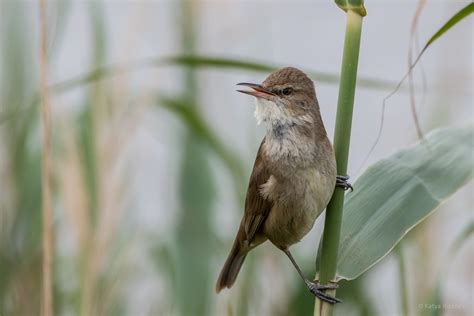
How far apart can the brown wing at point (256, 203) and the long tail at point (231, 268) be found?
114 mm

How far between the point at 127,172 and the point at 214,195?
0.48 metres

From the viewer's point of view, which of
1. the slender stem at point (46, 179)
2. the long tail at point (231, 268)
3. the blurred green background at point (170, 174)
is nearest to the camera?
the slender stem at point (46, 179)

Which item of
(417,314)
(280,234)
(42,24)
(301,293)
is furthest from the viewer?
(301,293)

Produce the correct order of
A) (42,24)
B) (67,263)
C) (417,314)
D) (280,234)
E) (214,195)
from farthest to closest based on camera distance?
(67,263)
(214,195)
(417,314)
(280,234)
(42,24)

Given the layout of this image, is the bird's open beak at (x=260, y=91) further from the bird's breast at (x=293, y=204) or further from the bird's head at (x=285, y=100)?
the bird's breast at (x=293, y=204)

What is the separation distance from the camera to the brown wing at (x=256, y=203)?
2.85m

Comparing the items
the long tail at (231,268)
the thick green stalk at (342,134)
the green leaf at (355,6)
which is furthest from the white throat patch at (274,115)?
the green leaf at (355,6)

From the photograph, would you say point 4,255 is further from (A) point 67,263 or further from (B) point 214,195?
(B) point 214,195

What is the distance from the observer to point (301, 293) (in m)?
3.42

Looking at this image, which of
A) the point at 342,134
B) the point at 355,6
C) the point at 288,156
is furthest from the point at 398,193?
the point at 288,156

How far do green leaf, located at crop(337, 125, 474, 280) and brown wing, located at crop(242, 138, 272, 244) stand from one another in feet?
2.60

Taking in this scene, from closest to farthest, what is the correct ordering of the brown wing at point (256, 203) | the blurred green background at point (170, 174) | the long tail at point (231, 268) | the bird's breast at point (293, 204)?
the bird's breast at point (293, 204), the brown wing at point (256, 203), the blurred green background at point (170, 174), the long tail at point (231, 268)

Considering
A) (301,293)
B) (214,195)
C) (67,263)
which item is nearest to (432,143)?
(301,293)

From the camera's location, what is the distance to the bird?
2639 mm
